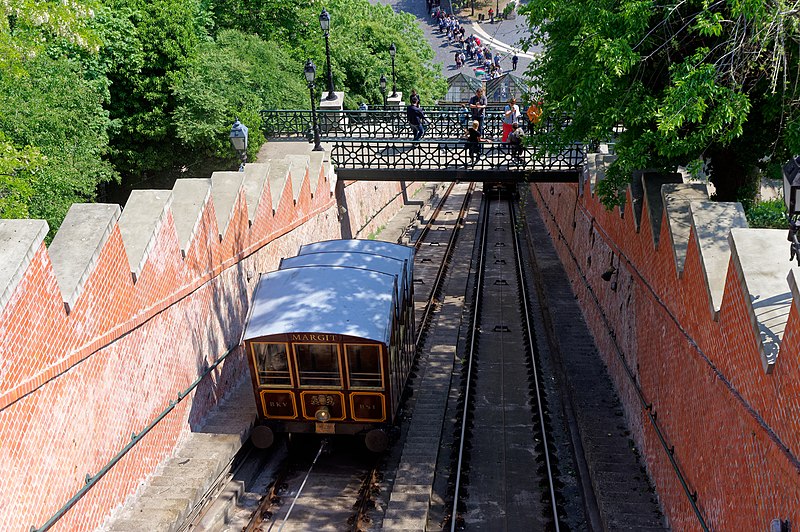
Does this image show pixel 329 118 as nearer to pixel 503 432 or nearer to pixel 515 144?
pixel 515 144

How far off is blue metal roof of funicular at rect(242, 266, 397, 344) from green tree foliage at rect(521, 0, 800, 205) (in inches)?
162

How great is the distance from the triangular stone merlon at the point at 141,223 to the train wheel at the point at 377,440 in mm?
4138

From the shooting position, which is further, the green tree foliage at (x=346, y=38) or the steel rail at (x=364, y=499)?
the green tree foliage at (x=346, y=38)

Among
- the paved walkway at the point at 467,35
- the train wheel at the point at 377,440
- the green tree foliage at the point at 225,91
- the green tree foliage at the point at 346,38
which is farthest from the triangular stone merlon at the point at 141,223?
the paved walkway at the point at 467,35

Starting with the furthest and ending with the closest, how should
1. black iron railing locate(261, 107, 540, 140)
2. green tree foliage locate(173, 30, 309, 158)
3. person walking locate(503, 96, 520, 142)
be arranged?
black iron railing locate(261, 107, 540, 140)
person walking locate(503, 96, 520, 142)
green tree foliage locate(173, 30, 309, 158)

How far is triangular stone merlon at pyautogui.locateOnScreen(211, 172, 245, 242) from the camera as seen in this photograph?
499 inches

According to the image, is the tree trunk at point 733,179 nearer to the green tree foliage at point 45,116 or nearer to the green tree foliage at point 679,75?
the green tree foliage at point 679,75

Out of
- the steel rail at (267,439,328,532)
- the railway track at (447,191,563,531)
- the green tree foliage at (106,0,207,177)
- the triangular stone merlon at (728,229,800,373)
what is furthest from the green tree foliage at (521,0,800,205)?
the green tree foliage at (106,0,207,177)

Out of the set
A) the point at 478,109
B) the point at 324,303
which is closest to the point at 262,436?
the point at 324,303

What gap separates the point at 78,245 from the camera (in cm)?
852

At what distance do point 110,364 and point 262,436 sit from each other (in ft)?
9.65

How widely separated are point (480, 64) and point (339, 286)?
57075 mm

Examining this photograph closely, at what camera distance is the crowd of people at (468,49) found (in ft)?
196

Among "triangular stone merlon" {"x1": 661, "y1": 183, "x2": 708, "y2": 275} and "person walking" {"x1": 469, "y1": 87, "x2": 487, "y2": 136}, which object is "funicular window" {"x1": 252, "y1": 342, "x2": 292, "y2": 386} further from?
"person walking" {"x1": 469, "y1": 87, "x2": 487, "y2": 136}
